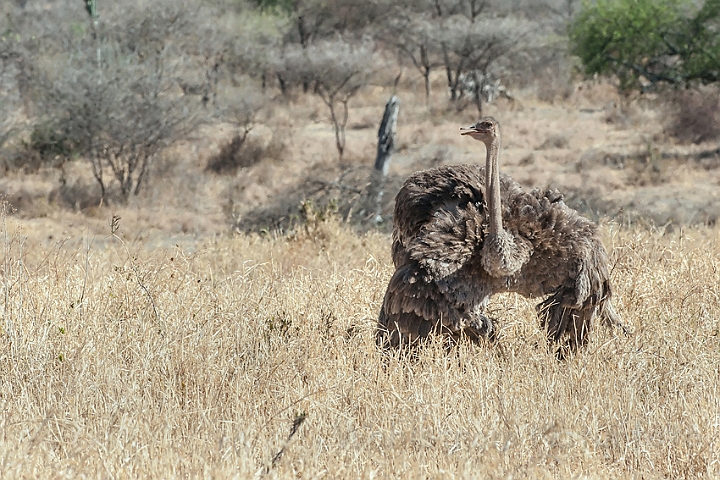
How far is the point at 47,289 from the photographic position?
Result: 19.0 ft

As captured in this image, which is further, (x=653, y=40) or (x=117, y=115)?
(x=653, y=40)

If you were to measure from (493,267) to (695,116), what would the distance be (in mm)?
16978

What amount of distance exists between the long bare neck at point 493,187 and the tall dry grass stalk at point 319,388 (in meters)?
0.65

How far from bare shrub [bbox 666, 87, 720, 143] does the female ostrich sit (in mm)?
15912

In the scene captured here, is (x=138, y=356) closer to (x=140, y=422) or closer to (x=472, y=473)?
(x=140, y=422)

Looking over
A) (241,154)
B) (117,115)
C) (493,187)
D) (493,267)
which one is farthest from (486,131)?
(241,154)

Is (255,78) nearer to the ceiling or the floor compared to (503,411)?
nearer to the floor

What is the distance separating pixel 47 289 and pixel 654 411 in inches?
138

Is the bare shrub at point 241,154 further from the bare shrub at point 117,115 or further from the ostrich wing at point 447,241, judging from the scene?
the ostrich wing at point 447,241

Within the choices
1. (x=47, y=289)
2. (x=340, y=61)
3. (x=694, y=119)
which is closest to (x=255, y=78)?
(x=340, y=61)

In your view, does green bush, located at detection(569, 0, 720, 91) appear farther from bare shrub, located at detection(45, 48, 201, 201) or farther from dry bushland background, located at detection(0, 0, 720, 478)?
bare shrub, located at detection(45, 48, 201, 201)

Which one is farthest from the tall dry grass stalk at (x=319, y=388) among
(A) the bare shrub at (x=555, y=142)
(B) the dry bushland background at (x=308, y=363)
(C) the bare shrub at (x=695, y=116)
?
(C) the bare shrub at (x=695, y=116)

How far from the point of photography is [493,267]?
4.72 m

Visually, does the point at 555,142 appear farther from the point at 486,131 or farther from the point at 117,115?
the point at 486,131
